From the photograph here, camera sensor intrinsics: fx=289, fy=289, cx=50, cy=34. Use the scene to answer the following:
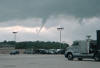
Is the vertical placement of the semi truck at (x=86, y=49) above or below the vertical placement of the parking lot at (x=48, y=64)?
above

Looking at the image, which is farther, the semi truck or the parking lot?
the semi truck

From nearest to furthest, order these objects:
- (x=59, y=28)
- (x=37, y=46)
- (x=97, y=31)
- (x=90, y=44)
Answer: (x=97, y=31) < (x=90, y=44) < (x=59, y=28) < (x=37, y=46)

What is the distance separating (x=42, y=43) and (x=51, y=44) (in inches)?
204

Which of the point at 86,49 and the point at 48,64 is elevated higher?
the point at 86,49

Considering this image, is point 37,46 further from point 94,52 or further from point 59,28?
point 94,52

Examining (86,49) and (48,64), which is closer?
(48,64)

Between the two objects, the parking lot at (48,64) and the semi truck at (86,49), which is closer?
the parking lot at (48,64)

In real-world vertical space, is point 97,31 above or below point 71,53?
above

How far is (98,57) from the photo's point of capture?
1420 inches

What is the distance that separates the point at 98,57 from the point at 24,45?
4753 inches

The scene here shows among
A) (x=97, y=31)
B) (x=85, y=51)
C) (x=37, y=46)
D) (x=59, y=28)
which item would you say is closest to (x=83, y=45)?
(x=85, y=51)

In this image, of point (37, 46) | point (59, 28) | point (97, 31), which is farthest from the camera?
point (37, 46)

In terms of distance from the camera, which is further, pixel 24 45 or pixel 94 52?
pixel 24 45

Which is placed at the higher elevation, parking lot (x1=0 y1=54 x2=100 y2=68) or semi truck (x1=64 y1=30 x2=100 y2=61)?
semi truck (x1=64 y1=30 x2=100 y2=61)
